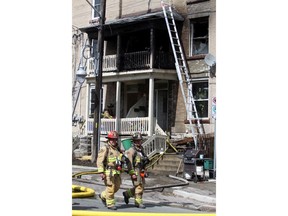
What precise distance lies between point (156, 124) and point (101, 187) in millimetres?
967

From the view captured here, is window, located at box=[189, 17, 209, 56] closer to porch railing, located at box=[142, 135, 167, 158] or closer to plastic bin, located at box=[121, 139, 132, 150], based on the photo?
porch railing, located at box=[142, 135, 167, 158]

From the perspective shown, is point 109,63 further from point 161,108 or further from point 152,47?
point 161,108

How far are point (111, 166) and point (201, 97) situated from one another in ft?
4.27

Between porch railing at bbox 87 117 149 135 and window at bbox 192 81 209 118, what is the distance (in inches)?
24.3

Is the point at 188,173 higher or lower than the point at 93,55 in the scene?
lower

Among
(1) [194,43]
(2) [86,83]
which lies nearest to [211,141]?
(1) [194,43]

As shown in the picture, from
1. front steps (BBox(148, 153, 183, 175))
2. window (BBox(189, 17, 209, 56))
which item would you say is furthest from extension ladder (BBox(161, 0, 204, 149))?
front steps (BBox(148, 153, 183, 175))

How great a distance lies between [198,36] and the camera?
7152mm

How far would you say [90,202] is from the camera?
22.7ft

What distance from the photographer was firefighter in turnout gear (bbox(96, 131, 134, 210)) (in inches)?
270

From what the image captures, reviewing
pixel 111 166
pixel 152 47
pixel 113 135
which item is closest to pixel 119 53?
pixel 152 47

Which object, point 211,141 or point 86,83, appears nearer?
point 211,141

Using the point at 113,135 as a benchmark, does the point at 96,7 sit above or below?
above

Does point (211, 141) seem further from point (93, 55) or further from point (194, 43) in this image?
point (93, 55)
